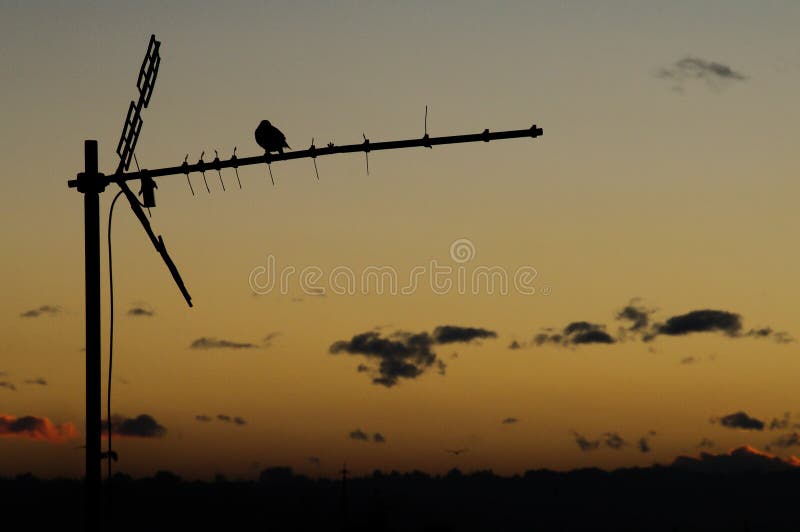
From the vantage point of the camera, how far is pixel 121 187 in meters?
25.7

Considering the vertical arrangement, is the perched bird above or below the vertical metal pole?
above

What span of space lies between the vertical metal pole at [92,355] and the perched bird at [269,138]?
4072mm

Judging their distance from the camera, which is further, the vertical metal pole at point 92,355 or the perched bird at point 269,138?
the perched bird at point 269,138

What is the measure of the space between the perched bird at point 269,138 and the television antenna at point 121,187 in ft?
5.02

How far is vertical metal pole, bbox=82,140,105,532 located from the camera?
23.0 meters

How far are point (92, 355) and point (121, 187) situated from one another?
3.72m

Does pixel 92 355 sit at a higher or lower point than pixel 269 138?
lower

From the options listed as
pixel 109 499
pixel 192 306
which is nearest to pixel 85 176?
pixel 192 306

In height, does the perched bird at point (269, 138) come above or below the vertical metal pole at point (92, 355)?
above

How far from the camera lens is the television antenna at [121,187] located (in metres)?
23.0

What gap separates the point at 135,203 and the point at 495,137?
6657 mm

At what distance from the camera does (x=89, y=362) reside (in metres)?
23.2

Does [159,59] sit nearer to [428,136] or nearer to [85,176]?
[85,176]

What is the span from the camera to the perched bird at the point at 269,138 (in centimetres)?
2723
